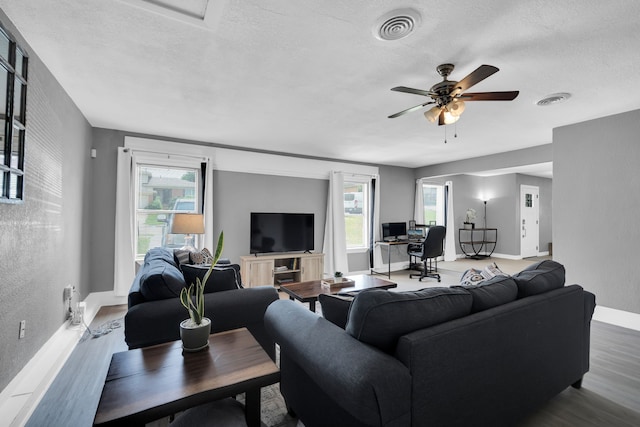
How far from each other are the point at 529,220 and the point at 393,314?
29.6 feet

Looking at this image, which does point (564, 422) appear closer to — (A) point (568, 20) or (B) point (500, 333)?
(B) point (500, 333)

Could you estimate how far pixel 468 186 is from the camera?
8578 millimetres

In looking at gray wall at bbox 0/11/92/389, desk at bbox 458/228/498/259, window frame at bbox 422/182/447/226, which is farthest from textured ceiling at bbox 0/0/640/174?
desk at bbox 458/228/498/259

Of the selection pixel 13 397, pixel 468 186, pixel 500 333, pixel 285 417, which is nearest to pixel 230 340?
pixel 285 417

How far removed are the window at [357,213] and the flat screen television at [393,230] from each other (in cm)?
37

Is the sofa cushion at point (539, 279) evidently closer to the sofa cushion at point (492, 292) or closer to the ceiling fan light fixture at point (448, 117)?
the sofa cushion at point (492, 292)

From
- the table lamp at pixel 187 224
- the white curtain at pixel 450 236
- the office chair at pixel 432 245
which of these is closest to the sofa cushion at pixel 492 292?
the table lamp at pixel 187 224

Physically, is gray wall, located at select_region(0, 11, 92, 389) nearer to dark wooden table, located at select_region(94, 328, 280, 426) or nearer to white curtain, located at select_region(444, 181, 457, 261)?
dark wooden table, located at select_region(94, 328, 280, 426)

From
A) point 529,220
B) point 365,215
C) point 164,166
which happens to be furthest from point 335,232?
point 529,220

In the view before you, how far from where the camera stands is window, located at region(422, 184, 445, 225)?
787 cm

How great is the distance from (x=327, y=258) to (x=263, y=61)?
4.15 meters

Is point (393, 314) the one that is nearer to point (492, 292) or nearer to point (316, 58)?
point (492, 292)

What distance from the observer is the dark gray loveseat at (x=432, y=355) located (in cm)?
113

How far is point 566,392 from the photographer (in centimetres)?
206
